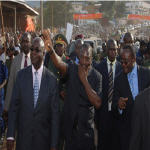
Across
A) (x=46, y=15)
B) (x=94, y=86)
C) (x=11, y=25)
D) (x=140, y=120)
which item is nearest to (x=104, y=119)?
(x=94, y=86)

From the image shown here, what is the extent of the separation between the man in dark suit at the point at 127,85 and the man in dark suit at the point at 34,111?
0.93 metres

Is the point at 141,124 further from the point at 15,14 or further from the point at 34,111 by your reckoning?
the point at 15,14

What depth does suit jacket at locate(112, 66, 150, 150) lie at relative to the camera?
3.97 meters

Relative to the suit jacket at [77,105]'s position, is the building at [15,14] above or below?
above

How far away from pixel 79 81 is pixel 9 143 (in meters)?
1.09

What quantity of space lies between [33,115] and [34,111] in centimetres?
4

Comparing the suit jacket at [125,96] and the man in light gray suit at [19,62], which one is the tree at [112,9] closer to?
the man in light gray suit at [19,62]

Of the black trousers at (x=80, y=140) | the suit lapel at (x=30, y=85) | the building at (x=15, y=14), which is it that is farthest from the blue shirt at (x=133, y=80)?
the building at (x=15, y=14)

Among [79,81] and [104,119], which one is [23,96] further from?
[104,119]

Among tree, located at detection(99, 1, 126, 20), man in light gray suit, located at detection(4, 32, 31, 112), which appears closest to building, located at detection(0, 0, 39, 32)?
man in light gray suit, located at detection(4, 32, 31, 112)

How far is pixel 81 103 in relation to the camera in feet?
12.0

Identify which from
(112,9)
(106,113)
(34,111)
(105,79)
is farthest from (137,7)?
(34,111)

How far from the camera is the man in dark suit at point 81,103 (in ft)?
11.9

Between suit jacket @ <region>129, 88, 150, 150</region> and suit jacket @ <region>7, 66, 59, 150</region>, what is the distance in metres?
1.15
